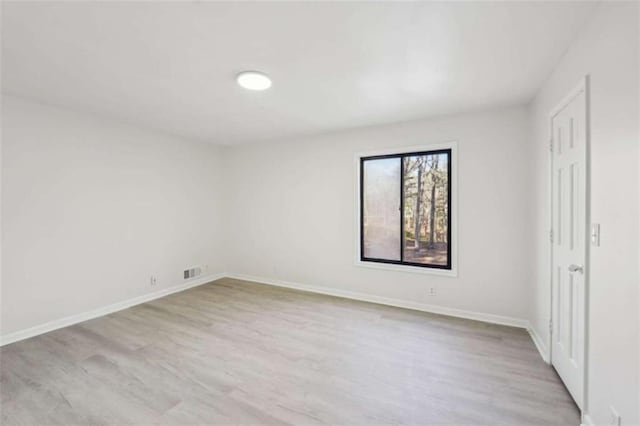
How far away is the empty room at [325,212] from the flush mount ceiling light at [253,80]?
0.04 metres

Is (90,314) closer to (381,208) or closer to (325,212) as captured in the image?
(325,212)

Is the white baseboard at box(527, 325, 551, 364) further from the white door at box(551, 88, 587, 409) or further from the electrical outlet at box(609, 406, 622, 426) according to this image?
the electrical outlet at box(609, 406, 622, 426)

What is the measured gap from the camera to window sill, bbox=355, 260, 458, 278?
3555 mm

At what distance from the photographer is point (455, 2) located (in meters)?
1.57

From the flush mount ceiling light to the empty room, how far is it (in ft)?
0.14

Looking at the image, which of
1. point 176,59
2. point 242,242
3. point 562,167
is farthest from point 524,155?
point 242,242

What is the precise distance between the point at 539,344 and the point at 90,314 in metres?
4.95

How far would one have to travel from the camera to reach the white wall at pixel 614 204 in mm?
1293

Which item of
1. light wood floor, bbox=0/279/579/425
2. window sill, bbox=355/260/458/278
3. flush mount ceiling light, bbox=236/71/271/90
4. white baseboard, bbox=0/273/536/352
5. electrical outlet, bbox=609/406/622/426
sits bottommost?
light wood floor, bbox=0/279/579/425

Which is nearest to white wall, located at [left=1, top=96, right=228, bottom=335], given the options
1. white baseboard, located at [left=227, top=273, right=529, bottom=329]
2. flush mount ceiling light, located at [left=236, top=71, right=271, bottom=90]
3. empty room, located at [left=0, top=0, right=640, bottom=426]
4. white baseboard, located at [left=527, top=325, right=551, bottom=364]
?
empty room, located at [left=0, top=0, right=640, bottom=426]

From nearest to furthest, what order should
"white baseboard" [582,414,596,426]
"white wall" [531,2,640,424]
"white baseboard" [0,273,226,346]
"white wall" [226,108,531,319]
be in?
1. "white wall" [531,2,640,424]
2. "white baseboard" [582,414,596,426]
3. "white baseboard" [0,273,226,346]
4. "white wall" [226,108,531,319]

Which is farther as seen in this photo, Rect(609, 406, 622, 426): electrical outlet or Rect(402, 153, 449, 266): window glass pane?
Rect(402, 153, 449, 266): window glass pane

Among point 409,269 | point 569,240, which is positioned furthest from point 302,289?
point 569,240

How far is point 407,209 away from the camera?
392 cm
